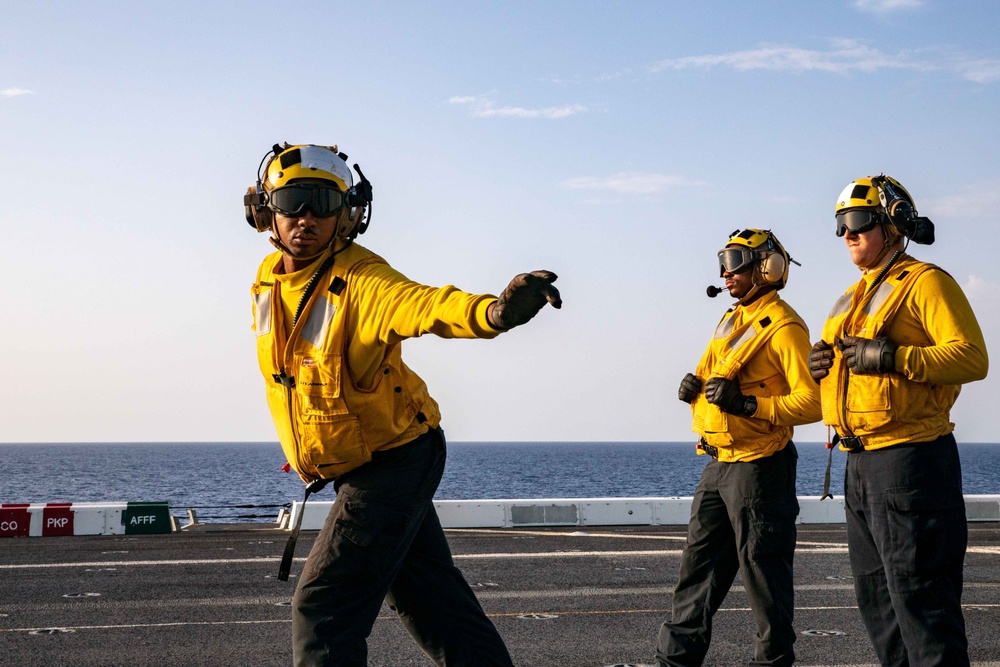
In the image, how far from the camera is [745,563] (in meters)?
6.05

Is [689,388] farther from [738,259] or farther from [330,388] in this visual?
[330,388]

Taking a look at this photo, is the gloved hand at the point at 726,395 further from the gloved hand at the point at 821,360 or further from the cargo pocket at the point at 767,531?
the gloved hand at the point at 821,360

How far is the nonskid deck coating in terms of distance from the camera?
7359 millimetres

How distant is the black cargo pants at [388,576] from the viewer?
402cm

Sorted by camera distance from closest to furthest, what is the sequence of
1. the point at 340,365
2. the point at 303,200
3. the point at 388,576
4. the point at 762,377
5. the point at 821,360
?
the point at 340,365 < the point at 388,576 < the point at 303,200 < the point at 821,360 < the point at 762,377

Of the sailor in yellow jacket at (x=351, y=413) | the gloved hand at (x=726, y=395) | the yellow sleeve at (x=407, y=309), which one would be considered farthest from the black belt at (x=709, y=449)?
the yellow sleeve at (x=407, y=309)

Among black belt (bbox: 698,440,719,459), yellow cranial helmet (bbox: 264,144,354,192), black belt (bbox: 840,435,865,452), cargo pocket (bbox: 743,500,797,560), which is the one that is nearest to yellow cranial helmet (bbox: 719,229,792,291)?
black belt (bbox: 698,440,719,459)

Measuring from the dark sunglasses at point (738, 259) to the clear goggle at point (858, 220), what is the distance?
1123 mm

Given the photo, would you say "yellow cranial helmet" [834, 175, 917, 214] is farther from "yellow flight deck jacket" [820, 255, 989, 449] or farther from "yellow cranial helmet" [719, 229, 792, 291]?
"yellow cranial helmet" [719, 229, 792, 291]

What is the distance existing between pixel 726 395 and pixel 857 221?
1.37m

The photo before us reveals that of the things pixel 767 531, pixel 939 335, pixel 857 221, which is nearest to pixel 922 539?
pixel 939 335

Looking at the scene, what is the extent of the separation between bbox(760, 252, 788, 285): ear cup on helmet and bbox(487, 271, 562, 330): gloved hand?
138 inches

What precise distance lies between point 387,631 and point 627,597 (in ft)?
8.40

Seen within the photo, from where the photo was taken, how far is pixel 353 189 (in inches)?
178
